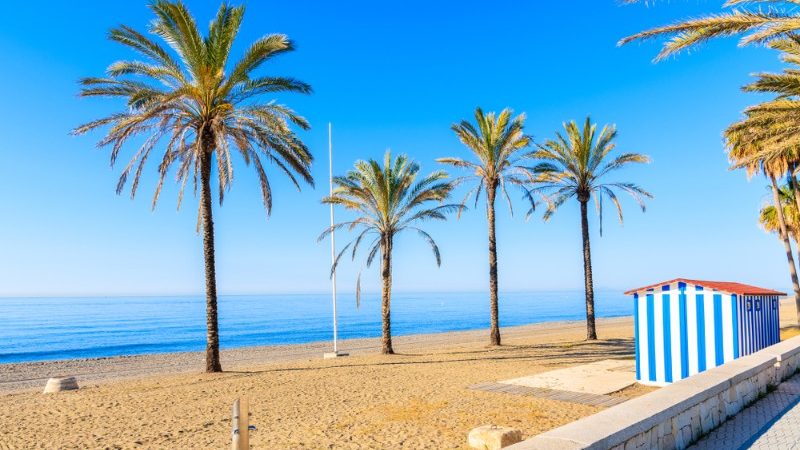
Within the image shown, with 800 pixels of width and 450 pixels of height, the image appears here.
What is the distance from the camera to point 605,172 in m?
23.7

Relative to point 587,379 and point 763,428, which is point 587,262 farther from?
point 763,428

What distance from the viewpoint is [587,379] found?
42.4 ft

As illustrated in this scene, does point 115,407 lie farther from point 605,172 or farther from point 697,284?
point 605,172

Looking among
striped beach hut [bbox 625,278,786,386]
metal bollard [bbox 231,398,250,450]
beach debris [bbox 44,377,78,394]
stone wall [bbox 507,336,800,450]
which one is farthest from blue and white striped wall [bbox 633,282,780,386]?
beach debris [bbox 44,377,78,394]

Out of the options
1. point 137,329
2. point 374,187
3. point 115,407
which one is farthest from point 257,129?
point 137,329

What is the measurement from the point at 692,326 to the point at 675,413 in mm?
7253

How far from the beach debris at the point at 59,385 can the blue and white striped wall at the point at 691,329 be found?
48.4ft

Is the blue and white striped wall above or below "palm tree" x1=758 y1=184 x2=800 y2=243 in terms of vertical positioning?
below

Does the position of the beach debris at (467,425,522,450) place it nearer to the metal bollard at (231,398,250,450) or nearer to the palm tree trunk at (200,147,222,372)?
the metal bollard at (231,398,250,450)

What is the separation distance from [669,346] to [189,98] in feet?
48.2

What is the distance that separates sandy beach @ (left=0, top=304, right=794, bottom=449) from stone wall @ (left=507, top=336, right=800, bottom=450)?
280cm

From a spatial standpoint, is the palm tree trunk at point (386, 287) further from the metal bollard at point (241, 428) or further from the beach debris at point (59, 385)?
the metal bollard at point (241, 428)

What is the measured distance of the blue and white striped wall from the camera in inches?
427

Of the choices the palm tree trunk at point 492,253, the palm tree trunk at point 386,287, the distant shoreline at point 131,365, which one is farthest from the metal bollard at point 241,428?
the palm tree trunk at point 492,253
